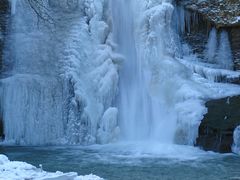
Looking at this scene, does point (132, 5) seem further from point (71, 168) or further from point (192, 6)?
point (71, 168)

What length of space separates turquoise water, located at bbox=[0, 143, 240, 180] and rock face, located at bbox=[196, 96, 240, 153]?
0.29m

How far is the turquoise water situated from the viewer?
348 inches

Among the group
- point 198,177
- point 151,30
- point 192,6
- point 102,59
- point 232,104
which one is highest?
point 192,6

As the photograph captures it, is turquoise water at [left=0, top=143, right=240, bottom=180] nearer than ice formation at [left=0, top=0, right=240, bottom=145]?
Yes

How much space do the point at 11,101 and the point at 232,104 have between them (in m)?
5.56

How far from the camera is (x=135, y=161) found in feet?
32.9

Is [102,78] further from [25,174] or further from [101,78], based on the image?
[25,174]

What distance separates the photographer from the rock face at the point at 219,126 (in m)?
11.4

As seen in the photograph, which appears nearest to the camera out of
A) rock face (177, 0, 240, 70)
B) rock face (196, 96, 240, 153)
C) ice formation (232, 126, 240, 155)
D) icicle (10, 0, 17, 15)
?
ice formation (232, 126, 240, 155)

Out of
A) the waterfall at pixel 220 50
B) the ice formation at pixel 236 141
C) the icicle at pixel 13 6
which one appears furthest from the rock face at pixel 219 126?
the icicle at pixel 13 6

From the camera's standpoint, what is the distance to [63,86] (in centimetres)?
1339

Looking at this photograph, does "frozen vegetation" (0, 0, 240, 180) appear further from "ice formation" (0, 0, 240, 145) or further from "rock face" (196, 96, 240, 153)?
"rock face" (196, 96, 240, 153)

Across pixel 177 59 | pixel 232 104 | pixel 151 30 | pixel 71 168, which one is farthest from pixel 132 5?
pixel 71 168

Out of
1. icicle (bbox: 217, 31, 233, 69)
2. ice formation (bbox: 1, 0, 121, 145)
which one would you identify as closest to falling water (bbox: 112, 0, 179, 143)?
ice formation (bbox: 1, 0, 121, 145)
